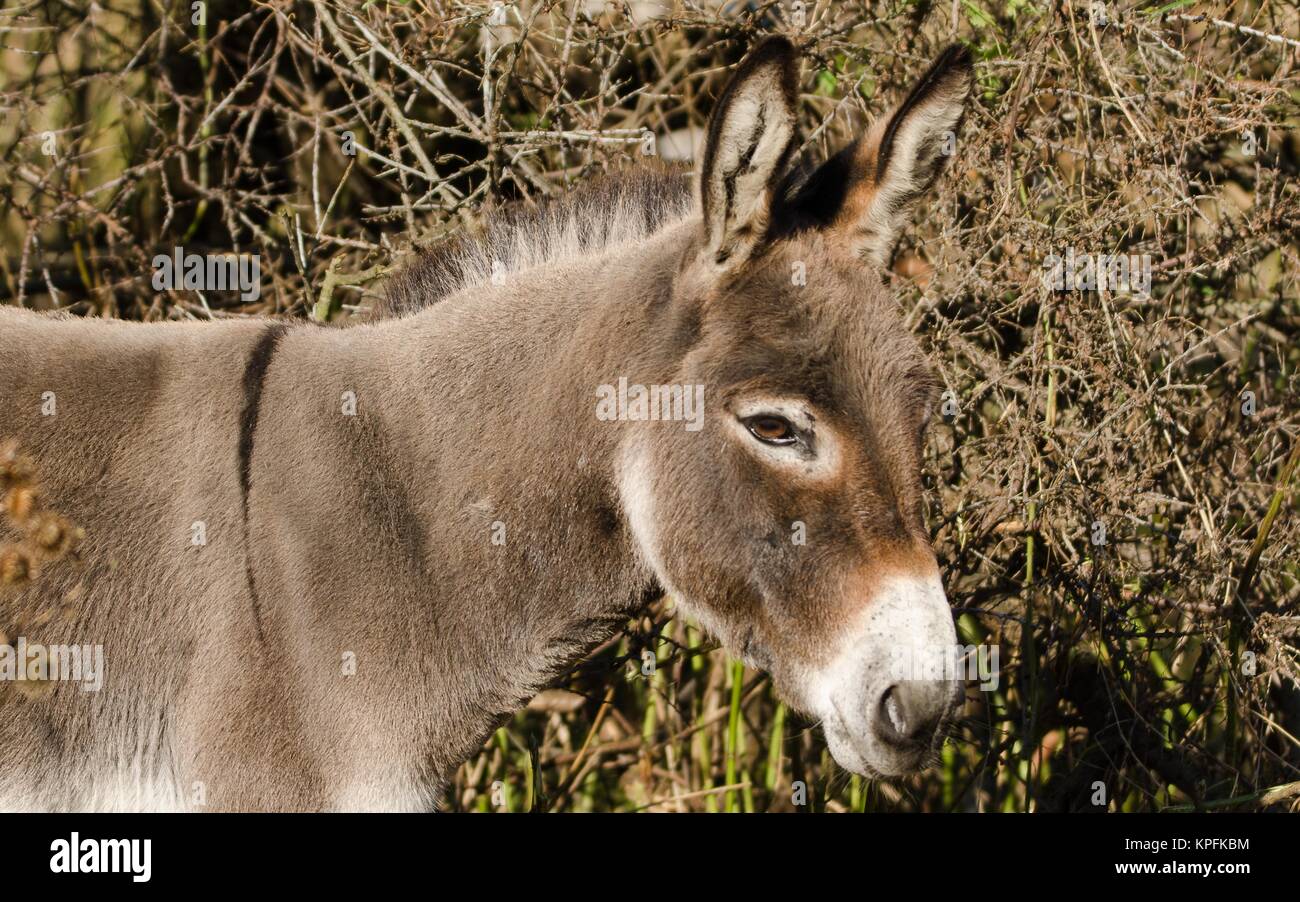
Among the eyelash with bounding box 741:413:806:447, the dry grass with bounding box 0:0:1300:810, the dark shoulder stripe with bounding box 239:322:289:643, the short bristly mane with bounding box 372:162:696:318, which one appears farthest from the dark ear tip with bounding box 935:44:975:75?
the dark shoulder stripe with bounding box 239:322:289:643

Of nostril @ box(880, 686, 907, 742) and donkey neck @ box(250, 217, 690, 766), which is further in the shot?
donkey neck @ box(250, 217, 690, 766)

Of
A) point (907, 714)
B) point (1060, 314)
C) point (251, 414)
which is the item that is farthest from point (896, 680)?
point (1060, 314)

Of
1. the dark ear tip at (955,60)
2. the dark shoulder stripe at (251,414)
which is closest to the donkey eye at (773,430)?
the dark ear tip at (955,60)

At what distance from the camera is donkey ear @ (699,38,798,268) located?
2.62 m

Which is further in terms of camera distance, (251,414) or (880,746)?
(251,414)

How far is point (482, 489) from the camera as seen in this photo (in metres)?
2.98

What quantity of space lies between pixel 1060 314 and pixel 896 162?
1.54 metres

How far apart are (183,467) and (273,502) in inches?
10.4

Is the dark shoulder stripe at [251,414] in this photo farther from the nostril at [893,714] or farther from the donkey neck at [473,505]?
the nostril at [893,714]

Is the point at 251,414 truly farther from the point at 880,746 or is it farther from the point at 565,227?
the point at 880,746

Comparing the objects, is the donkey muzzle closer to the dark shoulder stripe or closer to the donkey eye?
the donkey eye

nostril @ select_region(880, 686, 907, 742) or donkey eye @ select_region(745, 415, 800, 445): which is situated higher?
donkey eye @ select_region(745, 415, 800, 445)

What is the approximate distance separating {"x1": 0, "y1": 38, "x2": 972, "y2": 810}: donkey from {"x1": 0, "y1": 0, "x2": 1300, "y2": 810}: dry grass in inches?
49.1

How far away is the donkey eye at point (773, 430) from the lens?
8.82 ft
